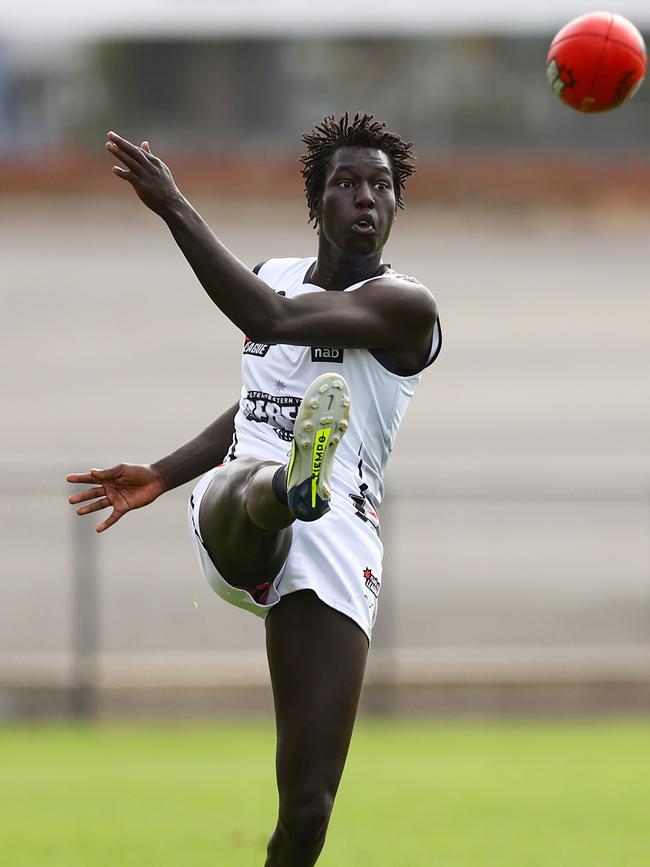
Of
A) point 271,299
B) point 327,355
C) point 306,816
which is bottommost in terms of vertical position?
point 306,816

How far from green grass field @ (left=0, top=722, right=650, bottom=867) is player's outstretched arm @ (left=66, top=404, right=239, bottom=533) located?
7.04 ft

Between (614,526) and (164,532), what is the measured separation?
12.2ft

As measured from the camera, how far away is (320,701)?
16.6 ft

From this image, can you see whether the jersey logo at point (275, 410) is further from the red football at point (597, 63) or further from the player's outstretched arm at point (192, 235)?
the red football at point (597, 63)

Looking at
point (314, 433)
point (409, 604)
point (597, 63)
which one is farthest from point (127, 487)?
point (409, 604)

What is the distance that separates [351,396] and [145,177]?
1.06 meters

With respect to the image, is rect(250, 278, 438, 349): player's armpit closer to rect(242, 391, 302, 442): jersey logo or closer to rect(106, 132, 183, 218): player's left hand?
rect(242, 391, 302, 442): jersey logo

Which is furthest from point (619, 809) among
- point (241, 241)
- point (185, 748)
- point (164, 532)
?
point (241, 241)

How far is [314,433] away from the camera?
496 cm

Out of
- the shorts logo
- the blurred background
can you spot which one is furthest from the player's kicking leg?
the blurred background

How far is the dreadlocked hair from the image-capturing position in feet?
17.9

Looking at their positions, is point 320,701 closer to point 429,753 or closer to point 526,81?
point 429,753

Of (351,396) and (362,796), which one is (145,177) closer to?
(351,396)

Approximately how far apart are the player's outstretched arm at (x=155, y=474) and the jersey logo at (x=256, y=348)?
42cm
